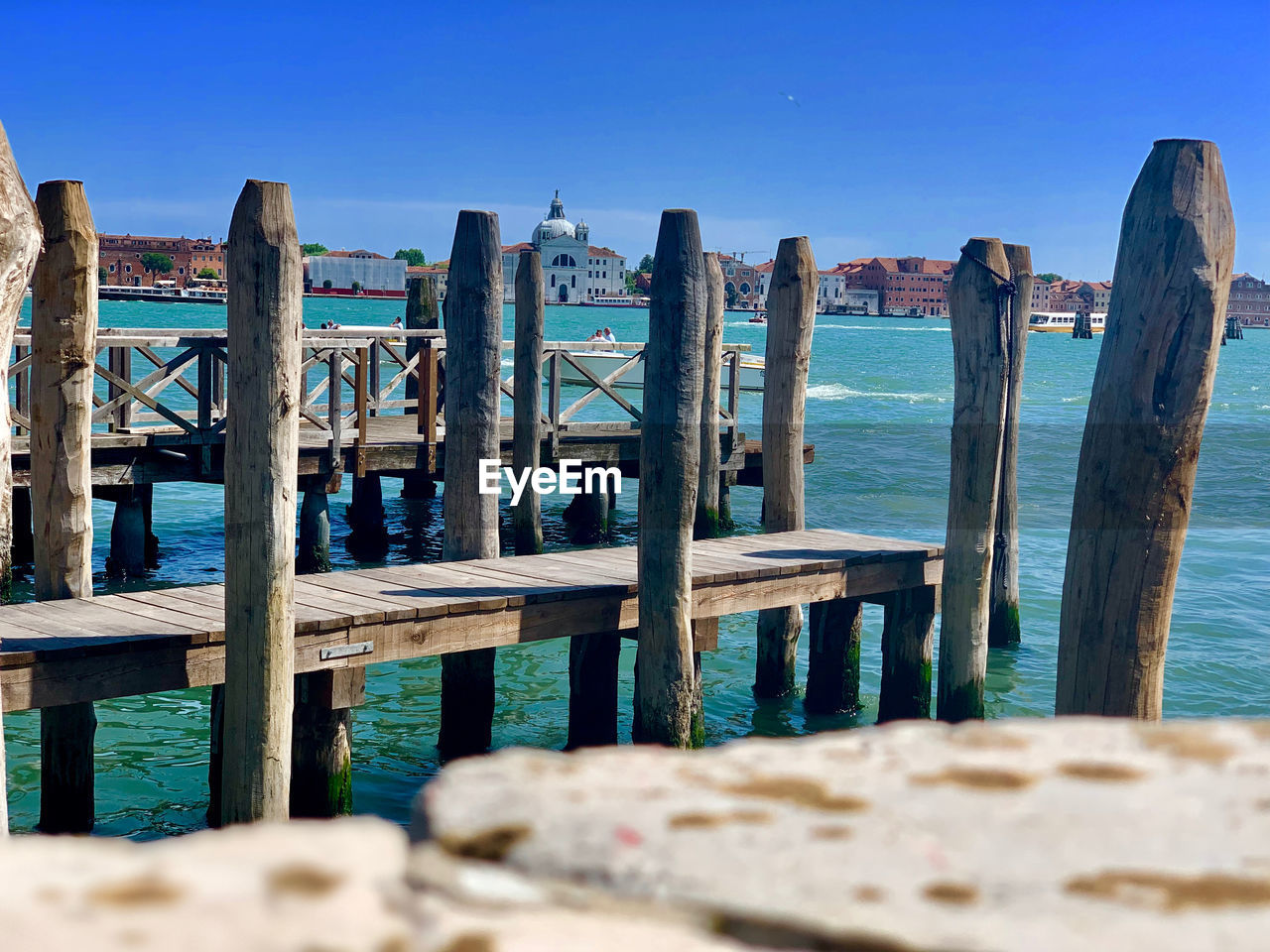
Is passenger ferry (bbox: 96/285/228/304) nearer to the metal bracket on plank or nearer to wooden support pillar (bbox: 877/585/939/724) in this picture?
wooden support pillar (bbox: 877/585/939/724)

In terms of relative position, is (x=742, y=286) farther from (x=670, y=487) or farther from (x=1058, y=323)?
(x=670, y=487)

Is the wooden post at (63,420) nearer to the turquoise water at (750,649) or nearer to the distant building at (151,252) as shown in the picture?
the turquoise water at (750,649)

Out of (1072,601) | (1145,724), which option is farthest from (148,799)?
(1145,724)

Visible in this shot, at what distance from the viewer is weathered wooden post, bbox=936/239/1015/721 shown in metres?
7.29

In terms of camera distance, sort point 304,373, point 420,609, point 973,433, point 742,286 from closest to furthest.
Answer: point 420,609 < point 973,433 < point 304,373 < point 742,286

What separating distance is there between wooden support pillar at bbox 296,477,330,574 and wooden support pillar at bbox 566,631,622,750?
16.2ft

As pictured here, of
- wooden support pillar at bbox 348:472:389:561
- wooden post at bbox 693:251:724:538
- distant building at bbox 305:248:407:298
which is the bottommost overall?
wooden support pillar at bbox 348:472:389:561

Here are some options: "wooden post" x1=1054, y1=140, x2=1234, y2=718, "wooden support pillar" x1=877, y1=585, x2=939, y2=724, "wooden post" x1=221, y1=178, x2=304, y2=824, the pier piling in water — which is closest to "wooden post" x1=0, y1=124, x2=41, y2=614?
"wooden post" x1=221, y1=178, x2=304, y2=824

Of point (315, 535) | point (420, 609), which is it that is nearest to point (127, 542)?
point (315, 535)

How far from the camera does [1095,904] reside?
44.3 inches

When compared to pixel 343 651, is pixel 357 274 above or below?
above

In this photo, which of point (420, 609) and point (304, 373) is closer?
point (420, 609)

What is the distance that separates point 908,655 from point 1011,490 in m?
2.18

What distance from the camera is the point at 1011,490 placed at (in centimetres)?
1006
